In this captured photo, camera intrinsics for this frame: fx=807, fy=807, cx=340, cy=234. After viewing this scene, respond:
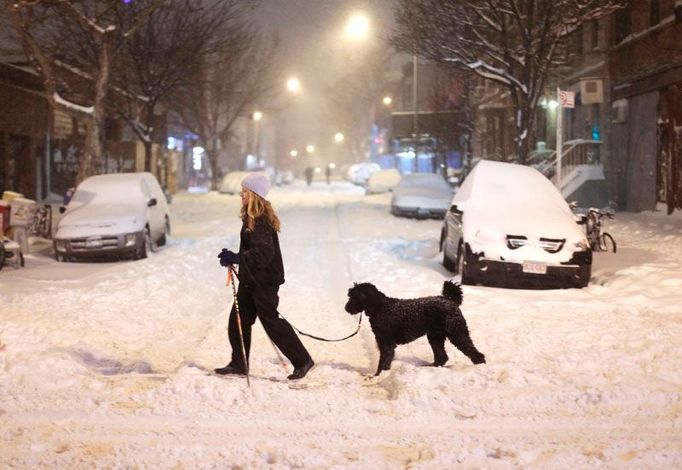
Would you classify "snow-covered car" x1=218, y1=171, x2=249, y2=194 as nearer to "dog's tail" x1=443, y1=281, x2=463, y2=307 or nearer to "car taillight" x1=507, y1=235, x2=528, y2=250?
"car taillight" x1=507, y1=235, x2=528, y2=250

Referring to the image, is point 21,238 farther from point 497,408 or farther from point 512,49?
point 512,49

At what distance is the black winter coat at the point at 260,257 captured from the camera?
6.37 meters

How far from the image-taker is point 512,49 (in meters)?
21.9

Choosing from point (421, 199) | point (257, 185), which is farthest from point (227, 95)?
point (257, 185)

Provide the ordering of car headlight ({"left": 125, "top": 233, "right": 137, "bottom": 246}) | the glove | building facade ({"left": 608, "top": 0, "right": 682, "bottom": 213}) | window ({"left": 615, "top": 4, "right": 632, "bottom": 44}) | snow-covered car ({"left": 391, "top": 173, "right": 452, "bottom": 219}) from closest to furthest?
the glove < car headlight ({"left": 125, "top": 233, "right": 137, "bottom": 246}) < building facade ({"left": 608, "top": 0, "right": 682, "bottom": 213}) < window ({"left": 615, "top": 4, "right": 632, "bottom": 44}) < snow-covered car ({"left": 391, "top": 173, "right": 452, "bottom": 219})

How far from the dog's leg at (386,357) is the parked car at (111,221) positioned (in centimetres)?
930

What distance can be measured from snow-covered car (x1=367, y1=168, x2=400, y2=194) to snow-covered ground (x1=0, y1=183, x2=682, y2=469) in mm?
29589

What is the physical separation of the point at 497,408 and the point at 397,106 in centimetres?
7662

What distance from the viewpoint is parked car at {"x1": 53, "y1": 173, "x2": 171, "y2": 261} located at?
14.9 metres

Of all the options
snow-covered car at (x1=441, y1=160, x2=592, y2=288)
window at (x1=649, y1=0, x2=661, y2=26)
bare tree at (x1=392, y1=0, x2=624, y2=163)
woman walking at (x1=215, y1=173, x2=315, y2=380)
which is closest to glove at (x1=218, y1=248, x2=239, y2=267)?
woman walking at (x1=215, y1=173, x2=315, y2=380)

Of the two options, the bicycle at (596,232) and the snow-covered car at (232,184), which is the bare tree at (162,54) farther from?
the bicycle at (596,232)

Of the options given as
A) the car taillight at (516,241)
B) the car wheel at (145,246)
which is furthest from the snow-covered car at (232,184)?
the car taillight at (516,241)

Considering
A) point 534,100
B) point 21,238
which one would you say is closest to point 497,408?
point 21,238

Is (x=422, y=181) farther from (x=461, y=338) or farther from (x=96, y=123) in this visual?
(x=461, y=338)
